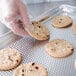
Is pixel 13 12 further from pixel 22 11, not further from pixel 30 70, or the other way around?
pixel 30 70

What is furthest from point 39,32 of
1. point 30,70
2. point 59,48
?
point 30,70

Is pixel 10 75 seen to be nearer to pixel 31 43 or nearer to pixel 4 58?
pixel 4 58

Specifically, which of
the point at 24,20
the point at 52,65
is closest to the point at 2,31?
the point at 24,20

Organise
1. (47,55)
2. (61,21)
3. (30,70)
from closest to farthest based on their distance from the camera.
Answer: (30,70), (47,55), (61,21)

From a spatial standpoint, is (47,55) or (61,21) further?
(61,21)

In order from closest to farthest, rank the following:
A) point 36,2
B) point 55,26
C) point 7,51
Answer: point 7,51 < point 55,26 < point 36,2

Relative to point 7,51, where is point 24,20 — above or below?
above
